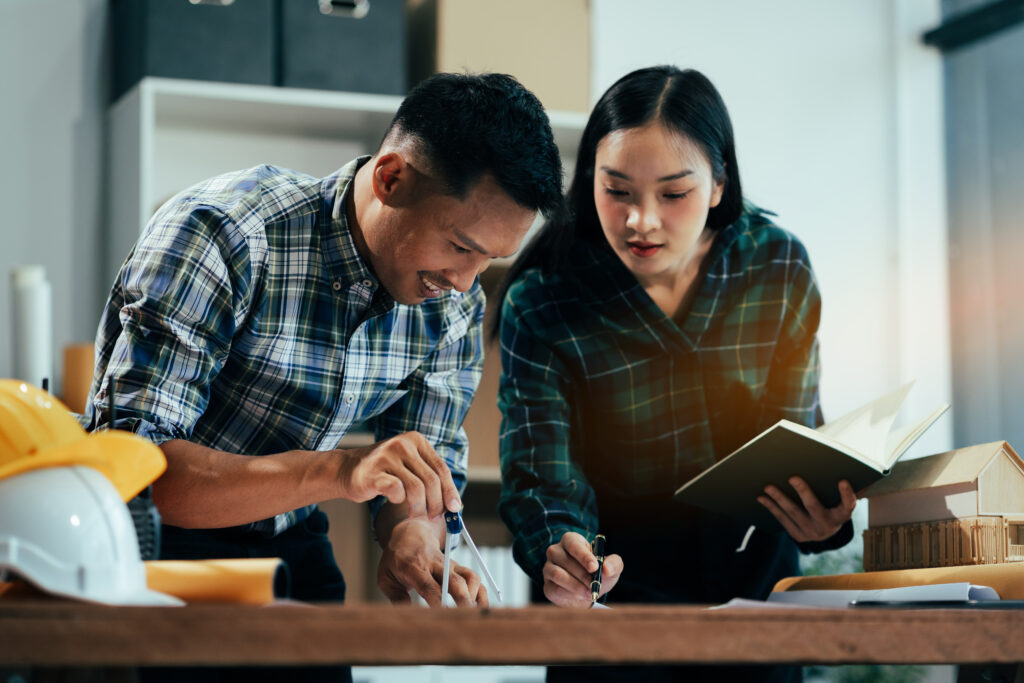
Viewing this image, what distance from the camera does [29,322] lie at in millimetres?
2229

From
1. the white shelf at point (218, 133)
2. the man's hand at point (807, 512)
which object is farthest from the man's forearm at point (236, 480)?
the white shelf at point (218, 133)

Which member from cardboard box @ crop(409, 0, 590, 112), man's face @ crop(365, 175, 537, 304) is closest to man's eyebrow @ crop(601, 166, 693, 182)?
man's face @ crop(365, 175, 537, 304)

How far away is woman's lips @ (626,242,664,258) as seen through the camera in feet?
4.78

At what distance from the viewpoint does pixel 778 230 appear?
1570 millimetres

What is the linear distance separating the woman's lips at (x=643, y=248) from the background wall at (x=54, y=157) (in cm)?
144

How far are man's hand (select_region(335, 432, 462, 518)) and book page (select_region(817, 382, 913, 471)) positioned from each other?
452mm

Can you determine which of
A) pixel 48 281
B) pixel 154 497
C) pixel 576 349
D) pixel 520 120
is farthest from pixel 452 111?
pixel 48 281

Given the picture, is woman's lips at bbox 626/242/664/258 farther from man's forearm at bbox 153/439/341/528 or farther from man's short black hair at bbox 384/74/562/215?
man's forearm at bbox 153/439/341/528

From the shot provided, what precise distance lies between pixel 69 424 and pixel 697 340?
2.96ft

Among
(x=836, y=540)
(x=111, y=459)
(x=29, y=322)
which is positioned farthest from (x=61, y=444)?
(x=29, y=322)

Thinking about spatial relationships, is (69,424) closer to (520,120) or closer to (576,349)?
(520,120)

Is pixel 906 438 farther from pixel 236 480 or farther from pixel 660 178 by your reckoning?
pixel 236 480

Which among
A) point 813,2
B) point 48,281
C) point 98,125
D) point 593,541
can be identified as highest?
point 813,2

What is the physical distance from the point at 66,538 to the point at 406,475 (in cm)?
34
